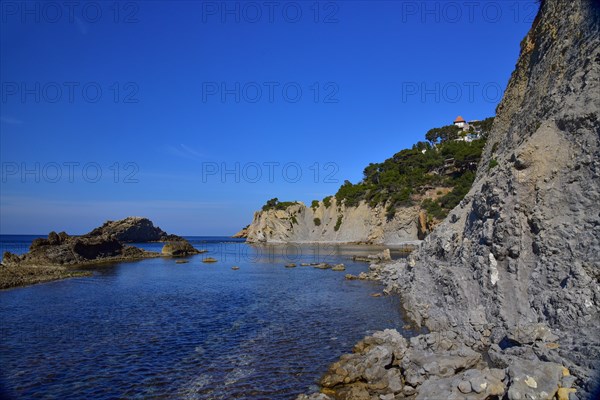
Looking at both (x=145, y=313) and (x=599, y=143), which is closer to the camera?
(x=599, y=143)

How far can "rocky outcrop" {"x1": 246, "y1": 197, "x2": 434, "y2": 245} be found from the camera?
93250mm

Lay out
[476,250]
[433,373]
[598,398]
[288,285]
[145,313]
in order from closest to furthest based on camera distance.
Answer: [598,398], [433,373], [476,250], [145,313], [288,285]

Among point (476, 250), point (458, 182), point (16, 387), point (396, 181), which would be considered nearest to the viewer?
point (16, 387)

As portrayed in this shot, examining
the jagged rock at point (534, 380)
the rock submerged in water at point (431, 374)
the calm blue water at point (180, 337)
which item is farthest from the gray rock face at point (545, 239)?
the calm blue water at point (180, 337)

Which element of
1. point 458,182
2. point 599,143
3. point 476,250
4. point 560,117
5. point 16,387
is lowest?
point 16,387

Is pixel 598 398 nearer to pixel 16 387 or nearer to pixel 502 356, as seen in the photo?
pixel 502 356

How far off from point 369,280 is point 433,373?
86.9ft

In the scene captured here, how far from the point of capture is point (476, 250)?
19.0m

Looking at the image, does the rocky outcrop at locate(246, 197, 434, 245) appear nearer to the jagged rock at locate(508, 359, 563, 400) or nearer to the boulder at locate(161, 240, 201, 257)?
the boulder at locate(161, 240, 201, 257)

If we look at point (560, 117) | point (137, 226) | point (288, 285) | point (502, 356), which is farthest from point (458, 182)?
point (137, 226)

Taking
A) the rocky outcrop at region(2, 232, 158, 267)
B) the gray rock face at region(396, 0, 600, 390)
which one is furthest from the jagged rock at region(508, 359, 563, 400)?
the rocky outcrop at region(2, 232, 158, 267)

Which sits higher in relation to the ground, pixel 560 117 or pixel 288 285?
pixel 560 117

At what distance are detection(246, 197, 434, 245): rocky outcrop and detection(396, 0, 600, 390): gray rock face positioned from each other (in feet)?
232

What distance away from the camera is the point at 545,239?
15039mm
